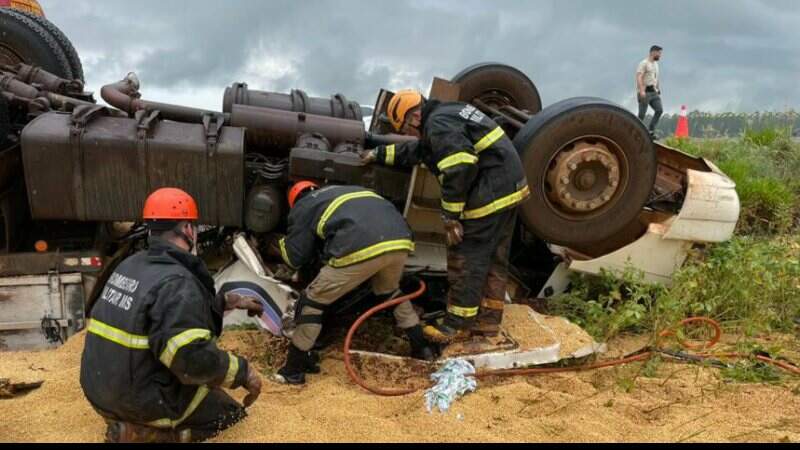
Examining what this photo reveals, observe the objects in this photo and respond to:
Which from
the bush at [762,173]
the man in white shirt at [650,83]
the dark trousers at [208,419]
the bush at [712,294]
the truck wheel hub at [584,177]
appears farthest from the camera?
the man in white shirt at [650,83]

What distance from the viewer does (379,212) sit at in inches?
139

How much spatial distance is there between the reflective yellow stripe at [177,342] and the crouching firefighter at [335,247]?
1188 millimetres

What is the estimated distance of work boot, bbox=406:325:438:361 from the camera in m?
3.78

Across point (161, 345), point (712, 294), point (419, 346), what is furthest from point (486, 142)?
point (161, 345)

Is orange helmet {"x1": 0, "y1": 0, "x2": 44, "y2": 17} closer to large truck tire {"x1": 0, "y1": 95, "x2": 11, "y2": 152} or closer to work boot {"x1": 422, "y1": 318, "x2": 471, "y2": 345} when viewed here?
large truck tire {"x1": 0, "y1": 95, "x2": 11, "y2": 152}

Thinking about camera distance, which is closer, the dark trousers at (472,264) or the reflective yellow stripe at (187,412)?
the reflective yellow stripe at (187,412)

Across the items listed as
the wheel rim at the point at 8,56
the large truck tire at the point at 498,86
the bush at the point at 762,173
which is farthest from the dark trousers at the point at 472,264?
the wheel rim at the point at 8,56

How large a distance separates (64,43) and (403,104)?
345 cm

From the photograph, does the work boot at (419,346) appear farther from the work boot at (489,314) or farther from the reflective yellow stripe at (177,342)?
the reflective yellow stripe at (177,342)

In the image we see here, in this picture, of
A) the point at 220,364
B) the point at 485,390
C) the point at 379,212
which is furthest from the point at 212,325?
the point at 485,390

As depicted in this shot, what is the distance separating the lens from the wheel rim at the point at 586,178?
412 cm

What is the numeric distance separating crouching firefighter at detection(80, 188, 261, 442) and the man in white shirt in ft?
30.2

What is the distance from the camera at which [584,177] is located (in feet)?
13.7

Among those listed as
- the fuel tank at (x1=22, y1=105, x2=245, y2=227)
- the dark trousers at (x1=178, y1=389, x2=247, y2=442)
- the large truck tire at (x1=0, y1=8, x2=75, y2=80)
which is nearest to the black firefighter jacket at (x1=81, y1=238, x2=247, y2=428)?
the dark trousers at (x1=178, y1=389, x2=247, y2=442)
